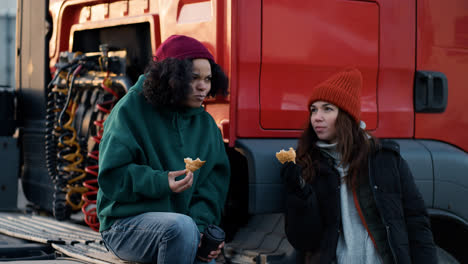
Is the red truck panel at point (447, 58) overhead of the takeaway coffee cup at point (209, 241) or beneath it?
overhead

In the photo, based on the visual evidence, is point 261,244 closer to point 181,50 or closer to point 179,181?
point 179,181

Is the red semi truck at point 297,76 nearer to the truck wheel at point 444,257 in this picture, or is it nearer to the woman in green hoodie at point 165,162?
the truck wheel at point 444,257

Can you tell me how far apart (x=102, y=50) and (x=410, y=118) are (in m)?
1.90

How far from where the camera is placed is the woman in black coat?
2.55m

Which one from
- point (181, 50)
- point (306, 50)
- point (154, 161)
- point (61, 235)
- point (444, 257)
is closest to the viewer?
point (154, 161)

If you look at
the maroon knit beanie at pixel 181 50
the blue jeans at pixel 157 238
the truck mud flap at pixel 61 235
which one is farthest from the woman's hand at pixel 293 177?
the truck mud flap at pixel 61 235

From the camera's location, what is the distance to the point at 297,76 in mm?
2938

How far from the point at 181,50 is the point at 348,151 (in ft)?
2.68

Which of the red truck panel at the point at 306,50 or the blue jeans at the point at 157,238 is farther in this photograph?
the red truck panel at the point at 306,50

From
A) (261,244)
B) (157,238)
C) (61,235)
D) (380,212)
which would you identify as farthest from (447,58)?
(61,235)

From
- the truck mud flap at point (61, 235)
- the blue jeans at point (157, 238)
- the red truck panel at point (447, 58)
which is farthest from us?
the red truck panel at point (447, 58)

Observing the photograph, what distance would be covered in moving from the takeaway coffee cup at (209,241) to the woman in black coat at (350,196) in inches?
13.1

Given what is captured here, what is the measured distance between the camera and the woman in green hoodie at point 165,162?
2.36 m

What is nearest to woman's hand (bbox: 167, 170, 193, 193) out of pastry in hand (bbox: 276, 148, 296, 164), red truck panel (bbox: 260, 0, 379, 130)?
pastry in hand (bbox: 276, 148, 296, 164)
